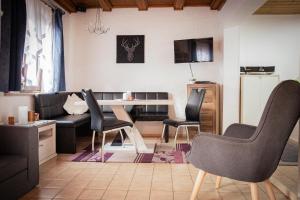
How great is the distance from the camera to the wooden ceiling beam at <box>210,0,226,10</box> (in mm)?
4785

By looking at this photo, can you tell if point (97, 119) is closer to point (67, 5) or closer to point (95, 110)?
point (95, 110)

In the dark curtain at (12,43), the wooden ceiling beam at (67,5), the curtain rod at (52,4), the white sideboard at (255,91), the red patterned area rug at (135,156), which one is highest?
the wooden ceiling beam at (67,5)

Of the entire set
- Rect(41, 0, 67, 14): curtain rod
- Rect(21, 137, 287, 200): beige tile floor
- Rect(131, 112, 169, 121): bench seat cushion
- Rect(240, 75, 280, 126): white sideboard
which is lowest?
Rect(21, 137, 287, 200): beige tile floor

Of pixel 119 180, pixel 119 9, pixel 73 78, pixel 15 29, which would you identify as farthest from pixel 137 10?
pixel 119 180

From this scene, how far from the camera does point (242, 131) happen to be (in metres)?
2.35

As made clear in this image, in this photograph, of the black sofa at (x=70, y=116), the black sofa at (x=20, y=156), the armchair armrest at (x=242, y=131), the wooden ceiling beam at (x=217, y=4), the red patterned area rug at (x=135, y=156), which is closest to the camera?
the black sofa at (x=20, y=156)

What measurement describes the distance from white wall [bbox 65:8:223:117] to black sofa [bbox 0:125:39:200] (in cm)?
314

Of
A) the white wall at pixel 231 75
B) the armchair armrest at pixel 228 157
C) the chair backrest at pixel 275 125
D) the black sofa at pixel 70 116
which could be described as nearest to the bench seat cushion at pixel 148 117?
the black sofa at pixel 70 116

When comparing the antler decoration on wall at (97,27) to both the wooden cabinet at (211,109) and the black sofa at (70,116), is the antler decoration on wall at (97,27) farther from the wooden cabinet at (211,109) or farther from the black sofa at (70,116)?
the wooden cabinet at (211,109)

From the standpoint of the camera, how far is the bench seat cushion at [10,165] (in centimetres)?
198

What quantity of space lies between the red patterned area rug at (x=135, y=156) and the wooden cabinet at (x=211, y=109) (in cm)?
104

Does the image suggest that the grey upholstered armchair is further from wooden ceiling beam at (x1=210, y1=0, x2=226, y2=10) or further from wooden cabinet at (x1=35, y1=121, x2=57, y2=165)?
wooden ceiling beam at (x1=210, y1=0, x2=226, y2=10)

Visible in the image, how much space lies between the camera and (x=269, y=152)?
174 cm

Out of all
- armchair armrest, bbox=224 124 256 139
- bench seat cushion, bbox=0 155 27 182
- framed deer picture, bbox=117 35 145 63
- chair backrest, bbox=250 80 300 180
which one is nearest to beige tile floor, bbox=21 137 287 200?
bench seat cushion, bbox=0 155 27 182
